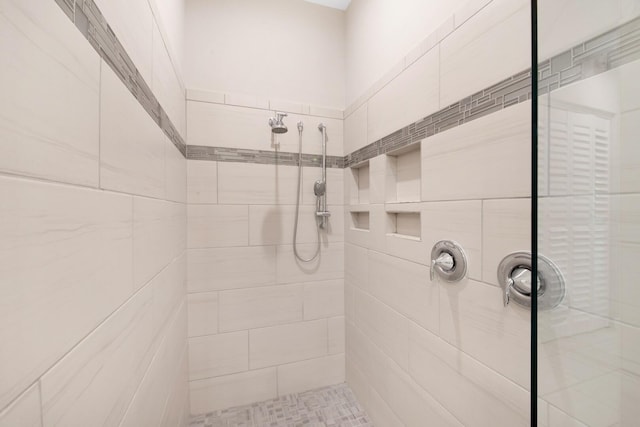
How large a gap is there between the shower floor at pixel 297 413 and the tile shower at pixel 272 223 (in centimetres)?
1

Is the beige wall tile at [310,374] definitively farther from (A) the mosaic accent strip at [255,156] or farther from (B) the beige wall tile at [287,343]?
(A) the mosaic accent strip at [255,156]

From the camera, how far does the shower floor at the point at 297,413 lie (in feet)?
4.75

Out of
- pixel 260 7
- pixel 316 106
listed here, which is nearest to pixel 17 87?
pixel 316 106

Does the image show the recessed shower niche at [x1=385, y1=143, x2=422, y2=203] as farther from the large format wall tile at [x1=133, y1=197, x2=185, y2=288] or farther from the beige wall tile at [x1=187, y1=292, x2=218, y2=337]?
the beige wall tile at [x1=187, y1=292, x2=218, y2=337]

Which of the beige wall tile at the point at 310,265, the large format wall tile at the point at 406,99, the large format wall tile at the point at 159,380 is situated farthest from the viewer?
the beige wall tile at the point at 310,265

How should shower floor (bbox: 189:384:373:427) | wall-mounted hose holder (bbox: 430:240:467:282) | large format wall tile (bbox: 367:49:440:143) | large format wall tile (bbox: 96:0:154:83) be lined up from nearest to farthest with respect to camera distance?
large format wall tile (bbox: 96:0:154:83)
wall-mounted hose holder (bbox: 430:240:467:282)
large format wall tile (bbox: 367:49:440:143)
shower floor (bbox: 189:384:373:427)

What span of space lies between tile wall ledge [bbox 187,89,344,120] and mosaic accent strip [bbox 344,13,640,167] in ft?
2.26

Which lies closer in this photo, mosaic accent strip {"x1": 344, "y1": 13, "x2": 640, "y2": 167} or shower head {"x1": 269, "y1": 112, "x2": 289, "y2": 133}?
mosaic accent strip {"x1": 344, "y1": 13, "x2": 640, "y2": 167}

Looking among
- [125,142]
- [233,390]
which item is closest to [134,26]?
[125,142]

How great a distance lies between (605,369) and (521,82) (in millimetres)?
677

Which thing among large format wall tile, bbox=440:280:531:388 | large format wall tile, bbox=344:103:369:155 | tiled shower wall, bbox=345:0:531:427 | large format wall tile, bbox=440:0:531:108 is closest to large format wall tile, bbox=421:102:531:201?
tiled shower wall, bbox=345:0:531:427

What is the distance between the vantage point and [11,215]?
30 centimetres

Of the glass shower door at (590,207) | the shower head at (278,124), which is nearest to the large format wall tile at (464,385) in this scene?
the glass shower door at (590,207)

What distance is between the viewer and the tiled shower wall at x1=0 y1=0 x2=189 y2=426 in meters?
0.30
